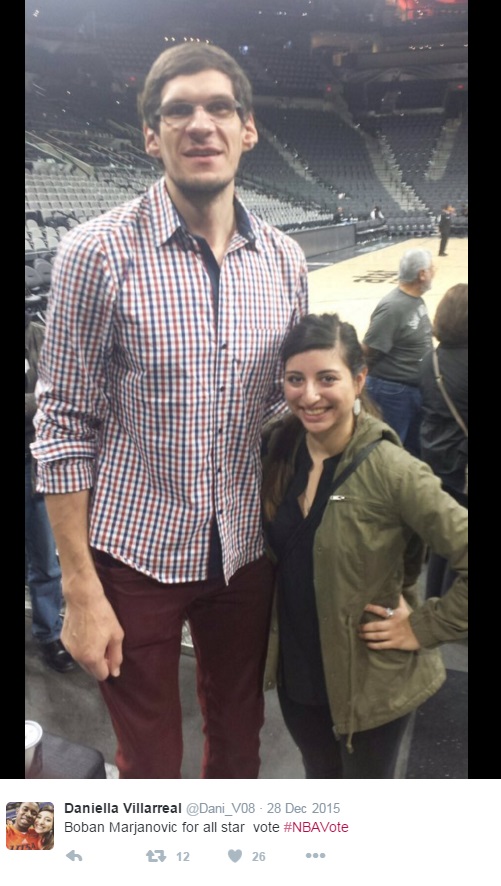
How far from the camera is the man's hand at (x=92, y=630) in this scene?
1.47 metres

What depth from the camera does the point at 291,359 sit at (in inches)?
56.2

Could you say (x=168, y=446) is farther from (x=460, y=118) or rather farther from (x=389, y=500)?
(x=460, y=118)

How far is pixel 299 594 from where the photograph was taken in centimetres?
154

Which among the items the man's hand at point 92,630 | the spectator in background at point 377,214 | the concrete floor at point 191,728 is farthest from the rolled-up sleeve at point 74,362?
the spectator in background at point 377,214

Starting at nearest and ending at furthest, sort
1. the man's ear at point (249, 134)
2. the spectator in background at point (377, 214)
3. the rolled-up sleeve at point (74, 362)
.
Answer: the rolled-up sleeve at point (74, 362) < the man's ear at point (249, 134) < the spectator in background at point (377, 214)

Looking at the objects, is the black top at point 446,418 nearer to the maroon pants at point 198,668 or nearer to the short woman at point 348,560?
the short woman at point 348,560

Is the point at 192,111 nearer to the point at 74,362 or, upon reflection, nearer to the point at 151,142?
the point at 151,142

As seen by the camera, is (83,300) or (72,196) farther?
(72,196)

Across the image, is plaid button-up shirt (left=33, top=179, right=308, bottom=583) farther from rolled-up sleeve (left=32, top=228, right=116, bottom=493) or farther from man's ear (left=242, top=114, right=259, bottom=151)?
man's ear (left=242, top=114, right=259, bottom=151)
